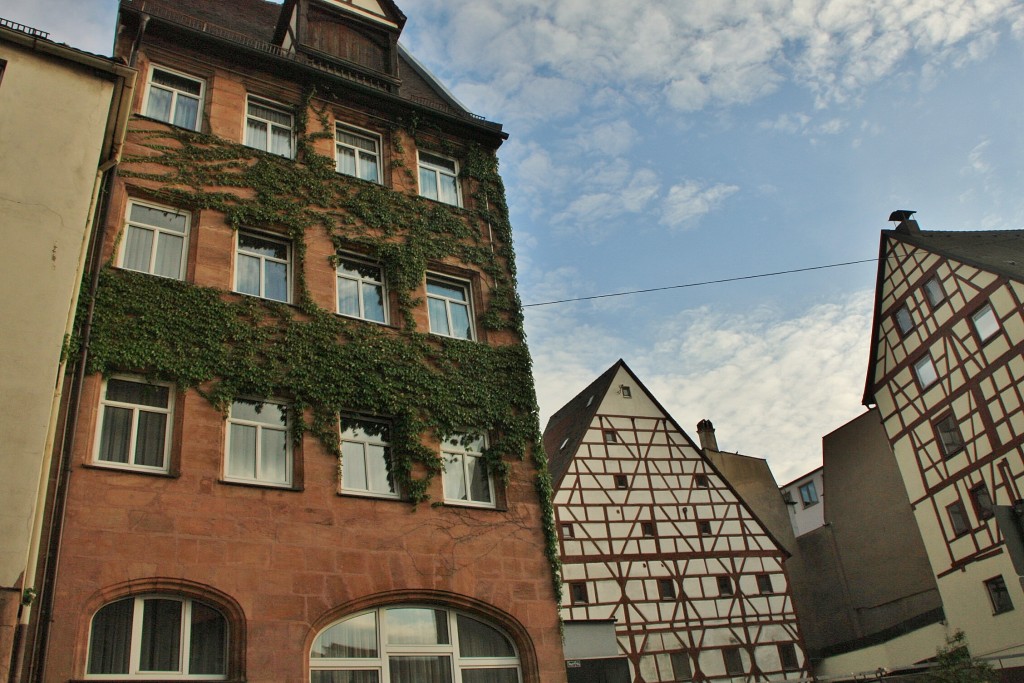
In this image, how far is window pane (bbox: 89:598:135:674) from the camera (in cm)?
955

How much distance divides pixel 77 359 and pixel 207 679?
4316 mm

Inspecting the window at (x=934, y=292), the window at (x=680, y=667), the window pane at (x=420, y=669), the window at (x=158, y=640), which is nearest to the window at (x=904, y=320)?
the window at (x=934, y=292)

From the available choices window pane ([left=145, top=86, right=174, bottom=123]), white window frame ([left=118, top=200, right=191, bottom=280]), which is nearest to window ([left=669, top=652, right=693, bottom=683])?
white window frame ([left=118, top=200, right=191, bottom=280])

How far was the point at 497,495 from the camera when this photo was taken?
1373cm

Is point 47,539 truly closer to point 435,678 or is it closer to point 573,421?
point 435,678

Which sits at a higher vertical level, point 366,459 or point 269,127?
point 269,127

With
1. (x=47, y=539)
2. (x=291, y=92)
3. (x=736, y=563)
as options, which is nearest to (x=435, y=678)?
(x=47, y=539)

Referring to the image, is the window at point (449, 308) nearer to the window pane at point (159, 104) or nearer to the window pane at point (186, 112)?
the window pane at point (186, 112)

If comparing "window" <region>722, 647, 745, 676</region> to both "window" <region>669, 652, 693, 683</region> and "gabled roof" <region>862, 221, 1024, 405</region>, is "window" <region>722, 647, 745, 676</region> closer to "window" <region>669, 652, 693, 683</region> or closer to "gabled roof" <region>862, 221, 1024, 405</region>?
"window" <region>669, 652, 693, 683</region>

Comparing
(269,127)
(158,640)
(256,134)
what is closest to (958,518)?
(269,127)

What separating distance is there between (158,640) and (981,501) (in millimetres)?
24247

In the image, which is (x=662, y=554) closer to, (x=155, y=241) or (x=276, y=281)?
(x=276, y=281)

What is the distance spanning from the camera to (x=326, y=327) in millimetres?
13461

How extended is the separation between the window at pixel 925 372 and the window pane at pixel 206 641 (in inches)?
982
